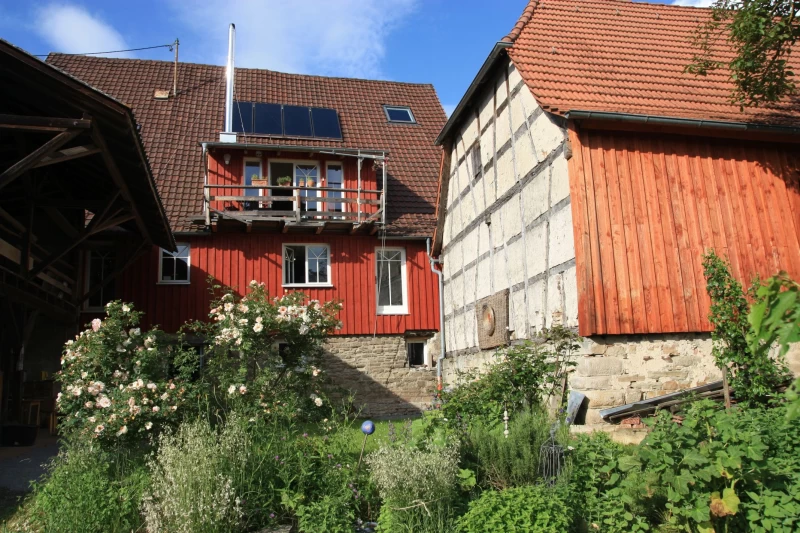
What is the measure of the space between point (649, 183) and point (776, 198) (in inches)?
86.8

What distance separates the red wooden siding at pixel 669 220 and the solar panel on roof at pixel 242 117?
10.8 m

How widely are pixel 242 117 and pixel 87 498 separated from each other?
14229 mm

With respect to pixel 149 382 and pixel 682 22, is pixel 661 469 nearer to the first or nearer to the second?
pixel 149 382

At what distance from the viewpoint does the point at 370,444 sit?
7.59 m

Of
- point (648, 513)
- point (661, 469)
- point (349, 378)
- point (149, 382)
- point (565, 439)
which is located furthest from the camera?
point (349, 378)

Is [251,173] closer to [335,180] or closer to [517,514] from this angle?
[335,180]

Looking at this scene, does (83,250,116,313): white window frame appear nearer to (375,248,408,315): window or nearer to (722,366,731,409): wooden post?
(375,248,408,315): window

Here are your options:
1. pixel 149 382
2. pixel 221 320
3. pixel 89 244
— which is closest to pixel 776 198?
pixel 221 320

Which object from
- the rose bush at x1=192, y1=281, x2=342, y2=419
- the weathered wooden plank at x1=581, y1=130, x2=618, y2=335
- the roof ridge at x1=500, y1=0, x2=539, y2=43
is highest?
the roof ridge at x1=500, y1=0, x2=539, y2=43

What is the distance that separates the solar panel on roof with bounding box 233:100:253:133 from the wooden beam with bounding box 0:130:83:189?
33.0ft

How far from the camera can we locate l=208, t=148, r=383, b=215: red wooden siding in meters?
16.2

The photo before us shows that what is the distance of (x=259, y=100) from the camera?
1931 cm

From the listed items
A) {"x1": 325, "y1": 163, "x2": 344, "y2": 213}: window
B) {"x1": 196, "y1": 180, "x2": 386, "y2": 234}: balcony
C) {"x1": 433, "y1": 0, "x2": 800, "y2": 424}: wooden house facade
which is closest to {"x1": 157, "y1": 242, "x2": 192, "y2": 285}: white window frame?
{"x1": 196, "y1": 180, "x2": 386, "y2": 234}: balcony

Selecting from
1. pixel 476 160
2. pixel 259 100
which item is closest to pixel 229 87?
pixel 259 100
